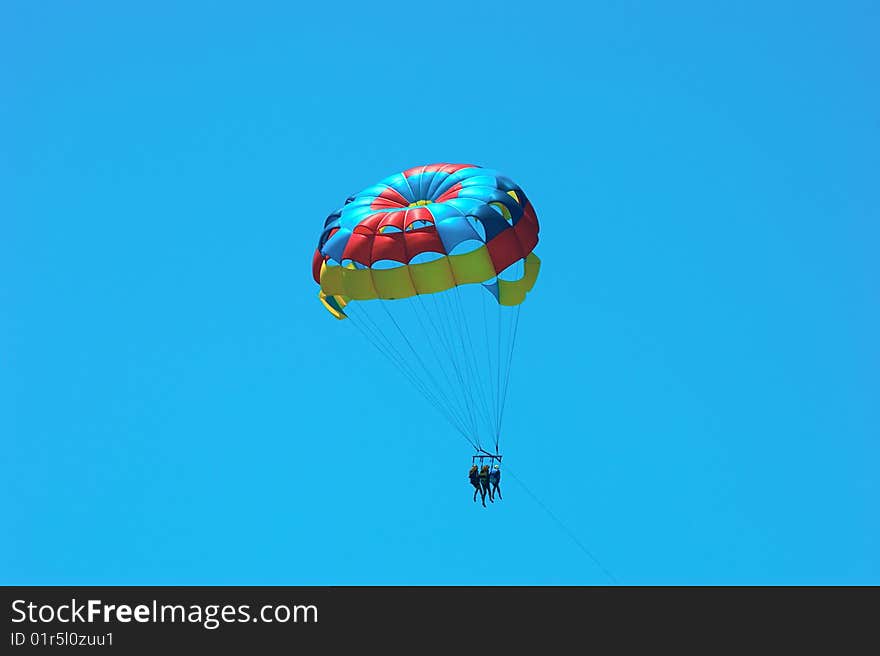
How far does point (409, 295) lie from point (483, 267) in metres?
1.83

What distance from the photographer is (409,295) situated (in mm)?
39625
